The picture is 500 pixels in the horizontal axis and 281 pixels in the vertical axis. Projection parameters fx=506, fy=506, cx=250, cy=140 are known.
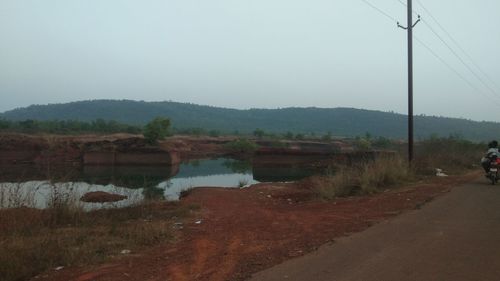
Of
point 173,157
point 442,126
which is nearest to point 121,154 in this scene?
point 173,157

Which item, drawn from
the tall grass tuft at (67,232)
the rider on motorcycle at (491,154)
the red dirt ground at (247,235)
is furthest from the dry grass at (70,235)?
the rider on motorcycle at (491,154)

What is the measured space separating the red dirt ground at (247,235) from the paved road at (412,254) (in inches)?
17.6

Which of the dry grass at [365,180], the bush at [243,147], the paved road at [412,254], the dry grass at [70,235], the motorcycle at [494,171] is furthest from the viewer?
the bush at [243,147]

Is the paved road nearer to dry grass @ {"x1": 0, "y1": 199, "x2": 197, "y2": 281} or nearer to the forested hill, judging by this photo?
dry grass @ {"x1": 0, "y1": 199, "x2": 197, "y2": 281}

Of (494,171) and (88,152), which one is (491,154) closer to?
(494,171)

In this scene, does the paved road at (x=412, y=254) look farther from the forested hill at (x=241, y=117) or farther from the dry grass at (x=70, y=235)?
the forested hill at (x=241, y=117)

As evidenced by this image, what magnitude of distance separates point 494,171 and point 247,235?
13028mm

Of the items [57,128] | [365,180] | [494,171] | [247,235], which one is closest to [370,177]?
[365,180]

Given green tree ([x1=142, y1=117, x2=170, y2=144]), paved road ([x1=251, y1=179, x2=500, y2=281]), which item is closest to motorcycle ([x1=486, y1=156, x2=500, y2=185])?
paved road ([x1=251, y1=179, x2=500, y2=281])

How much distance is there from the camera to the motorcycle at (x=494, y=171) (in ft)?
61.6

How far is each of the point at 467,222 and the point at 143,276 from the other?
6521mm

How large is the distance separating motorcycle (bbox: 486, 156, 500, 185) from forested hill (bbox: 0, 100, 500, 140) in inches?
5116

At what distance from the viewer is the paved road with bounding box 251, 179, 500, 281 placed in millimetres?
6184

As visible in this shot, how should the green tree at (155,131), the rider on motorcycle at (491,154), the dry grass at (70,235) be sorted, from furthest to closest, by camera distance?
the green tree at (155,131) < the rider on motorcycle at (491,154) < the dry grass at (70,235)
